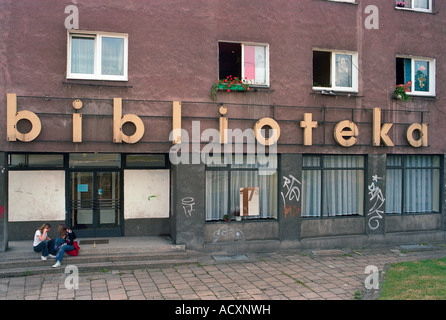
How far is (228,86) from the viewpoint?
11242mm

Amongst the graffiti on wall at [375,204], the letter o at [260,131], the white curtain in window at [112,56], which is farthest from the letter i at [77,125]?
the graffiti on wall at [375,204]

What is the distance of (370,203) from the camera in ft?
41.4

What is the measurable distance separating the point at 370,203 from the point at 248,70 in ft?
18.3

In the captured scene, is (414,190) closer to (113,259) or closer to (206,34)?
(206,34)

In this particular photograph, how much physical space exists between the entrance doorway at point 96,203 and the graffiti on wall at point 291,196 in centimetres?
486

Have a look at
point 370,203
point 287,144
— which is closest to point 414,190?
point 370,203

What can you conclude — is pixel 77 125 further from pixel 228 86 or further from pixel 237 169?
pixel 237 169

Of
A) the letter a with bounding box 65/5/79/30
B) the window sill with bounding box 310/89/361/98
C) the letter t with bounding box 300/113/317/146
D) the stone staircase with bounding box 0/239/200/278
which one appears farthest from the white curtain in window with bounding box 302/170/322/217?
the letter a with bounding box 65/5/79/30

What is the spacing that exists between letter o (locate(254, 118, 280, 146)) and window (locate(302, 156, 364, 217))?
4.59 ft

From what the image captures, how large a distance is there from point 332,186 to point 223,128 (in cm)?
407

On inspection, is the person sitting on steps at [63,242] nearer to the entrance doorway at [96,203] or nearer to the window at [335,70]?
the entrance doorway at [96,203]

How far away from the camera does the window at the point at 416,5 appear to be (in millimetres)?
12919

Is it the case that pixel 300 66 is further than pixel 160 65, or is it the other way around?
pixel 300 66

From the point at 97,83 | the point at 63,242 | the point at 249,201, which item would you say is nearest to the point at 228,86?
the point at 249,201
